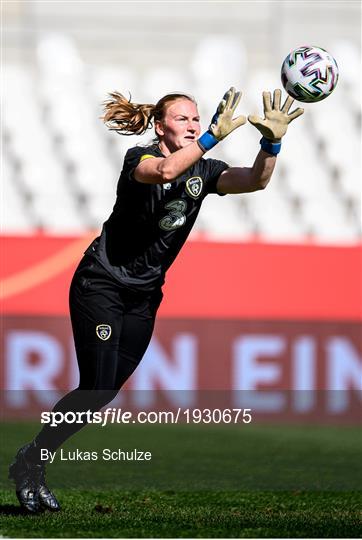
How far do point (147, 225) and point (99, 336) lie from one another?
22.3 inches

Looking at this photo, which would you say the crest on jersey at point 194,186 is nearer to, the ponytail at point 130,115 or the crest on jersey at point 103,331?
the ponytail at point 130,115

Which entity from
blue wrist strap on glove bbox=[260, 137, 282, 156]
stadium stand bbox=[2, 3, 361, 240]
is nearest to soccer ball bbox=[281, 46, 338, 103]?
blue wrist strap on glove bbox=[260, 137, 282, 156]

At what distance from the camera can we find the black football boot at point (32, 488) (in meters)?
5.43

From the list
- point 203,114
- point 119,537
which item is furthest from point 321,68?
point 203,114

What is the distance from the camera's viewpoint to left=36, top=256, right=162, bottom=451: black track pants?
542 centimetres

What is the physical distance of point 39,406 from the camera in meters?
10.1

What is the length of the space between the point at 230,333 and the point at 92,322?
4905 mm

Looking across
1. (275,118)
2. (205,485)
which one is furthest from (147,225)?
(205,485)

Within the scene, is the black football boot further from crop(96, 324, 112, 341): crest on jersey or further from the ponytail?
the ponytail

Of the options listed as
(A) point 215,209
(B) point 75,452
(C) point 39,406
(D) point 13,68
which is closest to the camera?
(B) point 75,452

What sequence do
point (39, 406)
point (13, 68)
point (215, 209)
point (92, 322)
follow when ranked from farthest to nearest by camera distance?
point (13, 68)
point (215, 209)
point (39, 406)
point (92, 322)

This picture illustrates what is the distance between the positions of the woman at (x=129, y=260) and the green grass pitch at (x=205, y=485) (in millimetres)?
394

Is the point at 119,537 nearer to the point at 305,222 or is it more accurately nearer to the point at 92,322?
the point at 92,322

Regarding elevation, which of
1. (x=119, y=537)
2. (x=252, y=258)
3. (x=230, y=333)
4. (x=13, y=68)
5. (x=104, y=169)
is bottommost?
(x=119, y=537)
